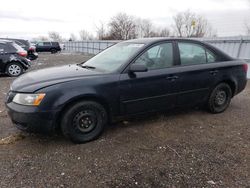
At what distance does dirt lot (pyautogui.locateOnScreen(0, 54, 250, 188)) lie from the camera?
8.23 ft

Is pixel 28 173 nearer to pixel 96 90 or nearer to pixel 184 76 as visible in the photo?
pixel 96 90

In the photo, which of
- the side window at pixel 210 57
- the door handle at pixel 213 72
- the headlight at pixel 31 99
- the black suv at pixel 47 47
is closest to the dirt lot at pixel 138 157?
the headlight at pixel 31 99

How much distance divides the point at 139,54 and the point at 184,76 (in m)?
0.94

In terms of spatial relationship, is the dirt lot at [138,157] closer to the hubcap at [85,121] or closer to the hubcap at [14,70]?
the hubcap at [85,121]

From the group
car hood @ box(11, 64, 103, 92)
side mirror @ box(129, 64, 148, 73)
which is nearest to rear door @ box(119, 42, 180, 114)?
side mirror @ box(129, 64, 148, 73)

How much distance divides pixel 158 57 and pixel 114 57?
761 mm

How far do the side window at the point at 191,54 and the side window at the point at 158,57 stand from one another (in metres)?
0.24

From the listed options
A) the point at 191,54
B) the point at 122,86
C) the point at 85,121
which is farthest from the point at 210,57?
the point at 85,121

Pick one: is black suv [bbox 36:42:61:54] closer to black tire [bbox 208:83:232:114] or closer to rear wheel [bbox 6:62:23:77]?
rear wheel [bbox 6:62:23:77]

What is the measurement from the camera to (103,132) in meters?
3.62

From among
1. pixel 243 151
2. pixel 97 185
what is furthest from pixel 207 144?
pixel 97 185

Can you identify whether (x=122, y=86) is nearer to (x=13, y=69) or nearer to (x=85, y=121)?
(x=85, y=121)

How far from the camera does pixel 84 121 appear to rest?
3240 millimetres

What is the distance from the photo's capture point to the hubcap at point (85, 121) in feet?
10.4
